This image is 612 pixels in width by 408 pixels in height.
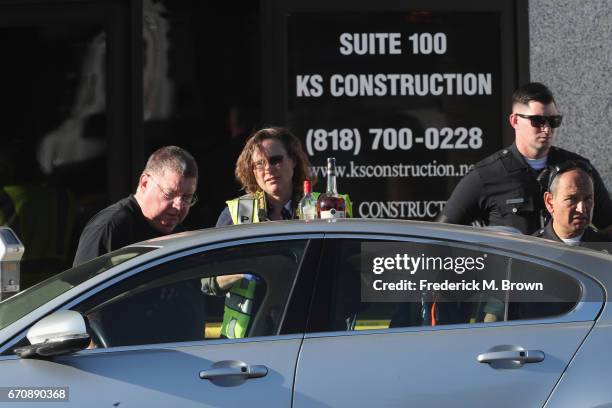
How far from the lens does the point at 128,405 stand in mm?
4152

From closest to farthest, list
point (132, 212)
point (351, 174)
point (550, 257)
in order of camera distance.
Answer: point (550, 257) → point (132, 212) → point (351, 174)

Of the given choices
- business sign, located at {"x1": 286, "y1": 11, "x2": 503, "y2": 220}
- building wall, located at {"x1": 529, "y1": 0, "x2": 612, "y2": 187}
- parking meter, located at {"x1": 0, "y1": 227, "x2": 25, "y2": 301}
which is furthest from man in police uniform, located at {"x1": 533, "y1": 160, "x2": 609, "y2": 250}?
building wall, located at {"x1": 529, "y1": 0, "x2": 612, "y2": 187}

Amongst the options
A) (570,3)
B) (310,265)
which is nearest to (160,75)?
(570,3)

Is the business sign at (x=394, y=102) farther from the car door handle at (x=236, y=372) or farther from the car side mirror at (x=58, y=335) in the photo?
the car side mirror at (x=58, y=335)

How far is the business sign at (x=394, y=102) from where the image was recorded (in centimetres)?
857

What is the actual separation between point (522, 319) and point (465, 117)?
14.6ft

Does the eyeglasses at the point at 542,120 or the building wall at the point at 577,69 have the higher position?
the building wall at the point at 577,69

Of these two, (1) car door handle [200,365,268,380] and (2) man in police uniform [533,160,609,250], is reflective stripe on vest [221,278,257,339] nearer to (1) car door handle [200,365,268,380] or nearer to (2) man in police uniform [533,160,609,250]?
(1) car door handle [200,365,268,380]

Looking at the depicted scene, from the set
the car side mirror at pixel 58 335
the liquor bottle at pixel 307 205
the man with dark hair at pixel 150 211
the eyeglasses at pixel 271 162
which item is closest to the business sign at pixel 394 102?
the eyeglasses at pixel 271 162

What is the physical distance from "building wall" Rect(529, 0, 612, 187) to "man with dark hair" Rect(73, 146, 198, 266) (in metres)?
3.82

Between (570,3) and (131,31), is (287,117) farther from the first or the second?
(570,3)

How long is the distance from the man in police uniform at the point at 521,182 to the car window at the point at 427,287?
1838 millimetres

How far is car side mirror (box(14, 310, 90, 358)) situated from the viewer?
13.5ft

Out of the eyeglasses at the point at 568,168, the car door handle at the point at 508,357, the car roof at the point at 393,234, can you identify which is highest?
the eyeglasses at the point at 568,168
